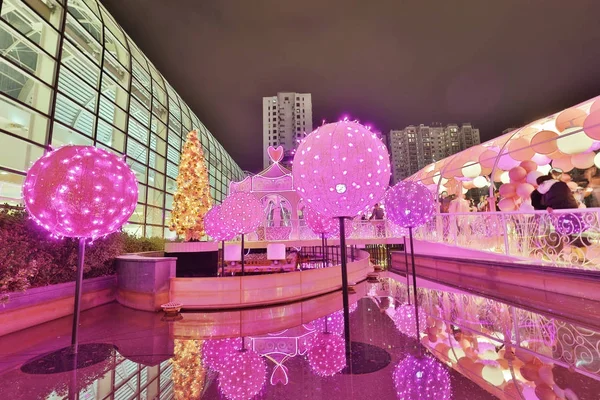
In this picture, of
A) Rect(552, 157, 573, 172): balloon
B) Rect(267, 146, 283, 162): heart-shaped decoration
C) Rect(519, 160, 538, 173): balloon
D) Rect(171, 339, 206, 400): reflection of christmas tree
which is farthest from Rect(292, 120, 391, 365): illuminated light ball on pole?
Rect(267, 146, 283, 162): heart-shaped decoration

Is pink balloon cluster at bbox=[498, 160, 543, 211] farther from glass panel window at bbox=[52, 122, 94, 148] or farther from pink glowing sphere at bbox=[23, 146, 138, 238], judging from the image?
glass panel window at bbox=[52, 122, 94, 148]

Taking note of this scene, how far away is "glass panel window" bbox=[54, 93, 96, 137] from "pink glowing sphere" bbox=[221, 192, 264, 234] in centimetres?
1027

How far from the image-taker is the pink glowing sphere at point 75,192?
360cm

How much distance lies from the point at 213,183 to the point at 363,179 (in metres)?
30.7

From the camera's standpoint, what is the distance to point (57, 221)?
364 cm

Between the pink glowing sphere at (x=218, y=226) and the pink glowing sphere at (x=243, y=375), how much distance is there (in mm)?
4725

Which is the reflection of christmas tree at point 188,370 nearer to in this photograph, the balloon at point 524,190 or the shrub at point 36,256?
the shrub at point 36,256

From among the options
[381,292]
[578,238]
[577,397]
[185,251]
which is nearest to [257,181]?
[185,251]

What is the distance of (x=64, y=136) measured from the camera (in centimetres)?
1297

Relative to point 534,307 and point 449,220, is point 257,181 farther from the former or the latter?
point 534,307

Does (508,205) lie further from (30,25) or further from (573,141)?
(30,25)

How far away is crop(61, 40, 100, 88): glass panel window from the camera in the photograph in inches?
510

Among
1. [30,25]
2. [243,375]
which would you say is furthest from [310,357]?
[30,25]

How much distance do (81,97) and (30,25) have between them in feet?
10.1
